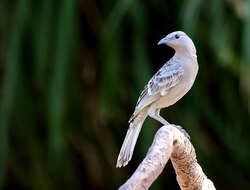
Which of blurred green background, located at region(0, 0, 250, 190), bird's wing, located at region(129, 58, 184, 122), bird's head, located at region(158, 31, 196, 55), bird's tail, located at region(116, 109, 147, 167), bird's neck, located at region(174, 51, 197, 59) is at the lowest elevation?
blurred green background, located at region(0, 0, 250, 190)

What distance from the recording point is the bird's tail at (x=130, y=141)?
3004 millimetres

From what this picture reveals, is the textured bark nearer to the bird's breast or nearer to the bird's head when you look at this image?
the bird's breast

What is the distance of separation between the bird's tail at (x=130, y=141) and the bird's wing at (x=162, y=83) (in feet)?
0.24

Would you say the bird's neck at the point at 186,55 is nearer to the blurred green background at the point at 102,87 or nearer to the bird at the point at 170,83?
the bird at the point at 170,83

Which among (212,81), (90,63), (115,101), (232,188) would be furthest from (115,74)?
(232,188)

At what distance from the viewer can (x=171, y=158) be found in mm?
2607

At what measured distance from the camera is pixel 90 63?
6625 mm

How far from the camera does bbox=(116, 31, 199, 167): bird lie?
326 cm

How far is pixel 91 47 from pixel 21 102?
2.98 ft

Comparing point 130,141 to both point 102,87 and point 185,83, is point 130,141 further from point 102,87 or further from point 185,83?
point 102,87

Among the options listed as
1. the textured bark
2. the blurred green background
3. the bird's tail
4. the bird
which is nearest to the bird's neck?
the bird

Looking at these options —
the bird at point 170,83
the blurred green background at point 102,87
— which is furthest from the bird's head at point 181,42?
the blurred green background at point 102,87

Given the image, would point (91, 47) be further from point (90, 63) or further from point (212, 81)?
point (212, 81)

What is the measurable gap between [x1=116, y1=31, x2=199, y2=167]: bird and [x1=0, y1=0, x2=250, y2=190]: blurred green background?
212cm
